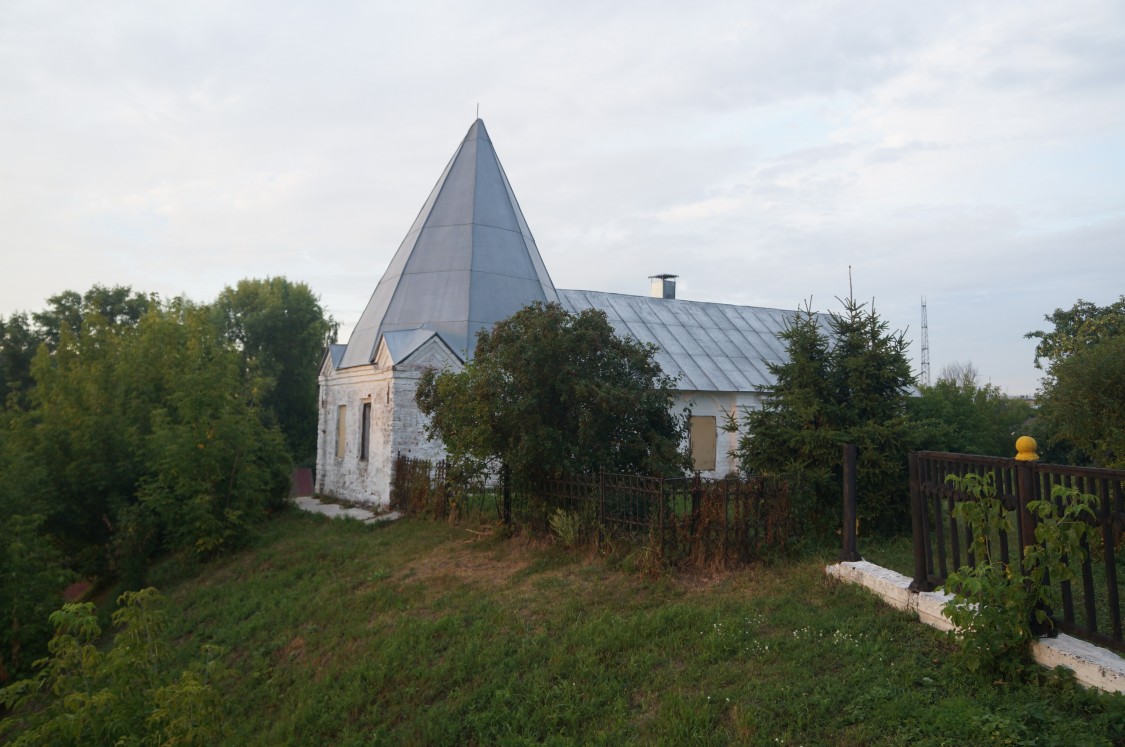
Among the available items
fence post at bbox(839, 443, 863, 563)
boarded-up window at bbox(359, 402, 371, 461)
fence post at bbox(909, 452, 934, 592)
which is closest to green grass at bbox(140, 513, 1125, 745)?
fence post at bbox(909, 452, 934, 592)

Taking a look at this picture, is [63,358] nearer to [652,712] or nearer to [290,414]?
[290,414]

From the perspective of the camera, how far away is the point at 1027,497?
16.7 ft

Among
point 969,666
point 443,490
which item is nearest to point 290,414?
point 443,490

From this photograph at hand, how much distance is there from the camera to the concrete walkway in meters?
14.7

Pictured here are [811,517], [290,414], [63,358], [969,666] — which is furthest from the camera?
[290,414]

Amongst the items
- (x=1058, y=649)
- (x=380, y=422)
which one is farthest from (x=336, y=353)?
(x=1058, y=649)

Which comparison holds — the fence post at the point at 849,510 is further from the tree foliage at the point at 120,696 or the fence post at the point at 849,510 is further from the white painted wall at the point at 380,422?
the white painted wall at the point at 380,422

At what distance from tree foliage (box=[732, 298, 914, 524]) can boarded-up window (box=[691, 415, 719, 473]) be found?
9342 millimetres

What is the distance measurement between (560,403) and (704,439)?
34.0 feet

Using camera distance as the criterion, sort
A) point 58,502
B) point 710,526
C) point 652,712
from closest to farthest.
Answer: point 652,712 < point 710,526 < point 58,502

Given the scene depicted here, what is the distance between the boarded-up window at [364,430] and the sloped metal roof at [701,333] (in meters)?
6.45

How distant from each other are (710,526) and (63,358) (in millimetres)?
17789

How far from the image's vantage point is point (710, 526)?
8.12 m

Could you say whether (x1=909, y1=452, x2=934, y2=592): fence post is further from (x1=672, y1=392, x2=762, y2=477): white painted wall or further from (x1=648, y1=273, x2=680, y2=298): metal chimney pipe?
(x1=648, y1=273, x2=680, y2=298): metal chimney pipe
